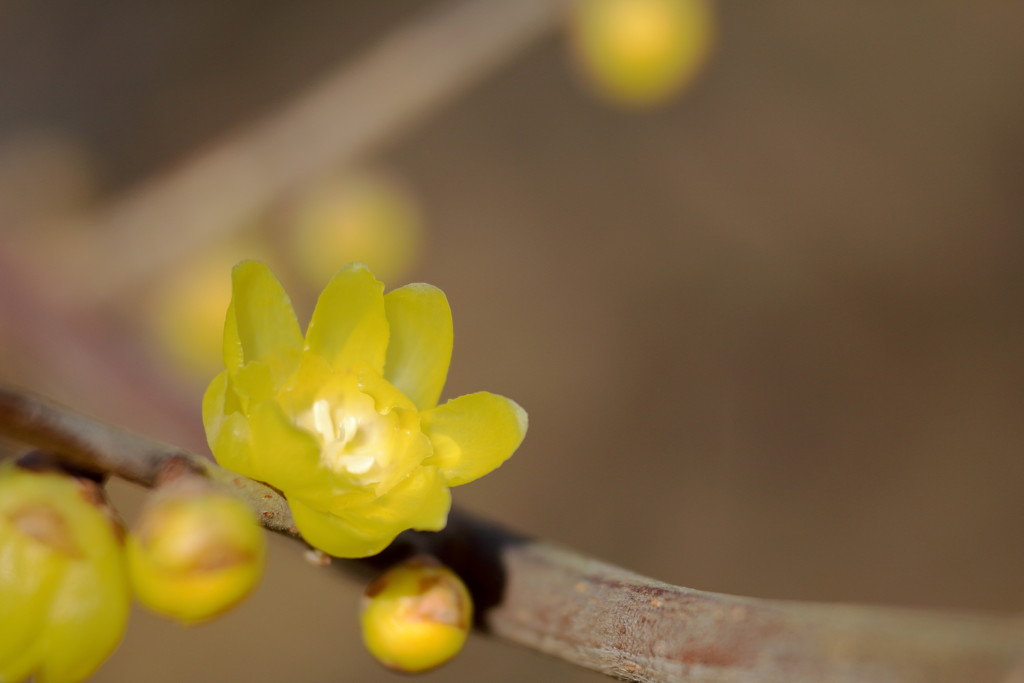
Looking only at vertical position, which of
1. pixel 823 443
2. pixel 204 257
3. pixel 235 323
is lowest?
pixel 235 323

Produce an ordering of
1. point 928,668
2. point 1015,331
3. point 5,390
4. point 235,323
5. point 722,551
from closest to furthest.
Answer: point 928,668 < point 5,390 < point 235,323 < point 722,551 < point 1015,331

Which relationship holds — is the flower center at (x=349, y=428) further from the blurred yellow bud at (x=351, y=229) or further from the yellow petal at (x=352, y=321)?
the blurred yellow bud at (x=351, y=229)

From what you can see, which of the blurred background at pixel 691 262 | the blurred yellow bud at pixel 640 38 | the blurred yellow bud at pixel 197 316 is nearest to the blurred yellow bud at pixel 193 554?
the blurred yellow bud at pixel 197 316

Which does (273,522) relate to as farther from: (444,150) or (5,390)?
(444,150)

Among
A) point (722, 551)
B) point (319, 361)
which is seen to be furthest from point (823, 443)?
point (319, 361)

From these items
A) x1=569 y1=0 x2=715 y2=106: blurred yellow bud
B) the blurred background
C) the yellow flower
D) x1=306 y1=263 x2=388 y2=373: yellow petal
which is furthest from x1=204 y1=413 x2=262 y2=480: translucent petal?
the blurred background

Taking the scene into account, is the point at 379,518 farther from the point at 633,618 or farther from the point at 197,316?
the point at 197,316
